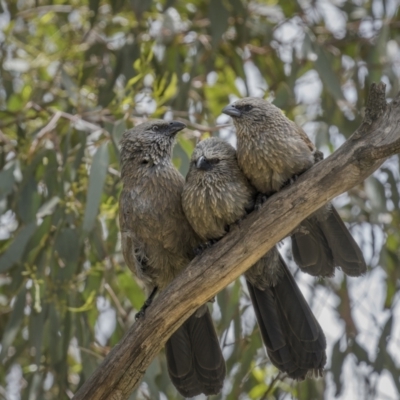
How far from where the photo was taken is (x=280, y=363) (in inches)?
126

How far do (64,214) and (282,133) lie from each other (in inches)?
44.4

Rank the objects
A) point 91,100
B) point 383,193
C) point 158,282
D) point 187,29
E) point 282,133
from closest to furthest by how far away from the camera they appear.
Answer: point 282,133, point 158,282, point 383,193, point 91,100, point 187,29

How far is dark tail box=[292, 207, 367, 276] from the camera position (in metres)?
3.05

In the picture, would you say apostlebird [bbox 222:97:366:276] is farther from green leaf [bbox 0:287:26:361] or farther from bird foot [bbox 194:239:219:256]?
green leaf [bbox 0:287:26:361]

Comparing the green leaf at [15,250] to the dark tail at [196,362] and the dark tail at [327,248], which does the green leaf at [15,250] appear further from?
the dark tail at [327,248]

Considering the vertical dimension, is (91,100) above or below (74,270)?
above

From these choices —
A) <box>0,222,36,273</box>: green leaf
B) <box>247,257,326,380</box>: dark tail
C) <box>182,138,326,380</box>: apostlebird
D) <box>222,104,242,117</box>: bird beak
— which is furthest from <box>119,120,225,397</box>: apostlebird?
<box>0,222,36,273</box>: green leaf

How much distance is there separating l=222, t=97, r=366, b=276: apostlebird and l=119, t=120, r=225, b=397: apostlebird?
1.19ft

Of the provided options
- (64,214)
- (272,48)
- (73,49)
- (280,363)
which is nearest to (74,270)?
(64,214)

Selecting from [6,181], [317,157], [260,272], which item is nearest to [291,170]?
[317,157]

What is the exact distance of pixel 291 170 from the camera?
2957mm

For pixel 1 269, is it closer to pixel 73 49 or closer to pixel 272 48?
pixel 73 49

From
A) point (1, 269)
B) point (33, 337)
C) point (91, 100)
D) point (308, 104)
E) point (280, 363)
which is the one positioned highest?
point (91, 100)

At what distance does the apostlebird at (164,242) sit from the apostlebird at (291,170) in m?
0.36
